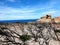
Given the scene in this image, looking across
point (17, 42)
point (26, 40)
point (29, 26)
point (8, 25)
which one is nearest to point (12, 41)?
point (17, 42)

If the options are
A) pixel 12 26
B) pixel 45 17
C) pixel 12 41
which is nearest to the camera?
pixel 12 41

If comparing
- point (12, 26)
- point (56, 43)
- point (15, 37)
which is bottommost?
point (56, 43)

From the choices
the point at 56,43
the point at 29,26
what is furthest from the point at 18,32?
the point at 56,43

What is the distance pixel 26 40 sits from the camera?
592 inches

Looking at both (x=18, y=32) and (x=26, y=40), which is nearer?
(x=26, y=40)

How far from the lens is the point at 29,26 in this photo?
17.9 meters

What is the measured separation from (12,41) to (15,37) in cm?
84

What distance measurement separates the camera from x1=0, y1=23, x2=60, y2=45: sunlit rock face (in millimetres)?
14657

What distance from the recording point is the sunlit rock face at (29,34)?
48.1ft

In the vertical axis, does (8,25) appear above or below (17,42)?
above

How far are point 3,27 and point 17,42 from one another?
2.77 m

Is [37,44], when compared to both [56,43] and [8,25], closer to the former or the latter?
[56,43]

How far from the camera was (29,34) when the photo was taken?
16359 millimetres

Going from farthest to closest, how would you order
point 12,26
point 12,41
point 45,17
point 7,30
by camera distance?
point 45,17 < point 12,26 < point 7,30 < point 12,41
